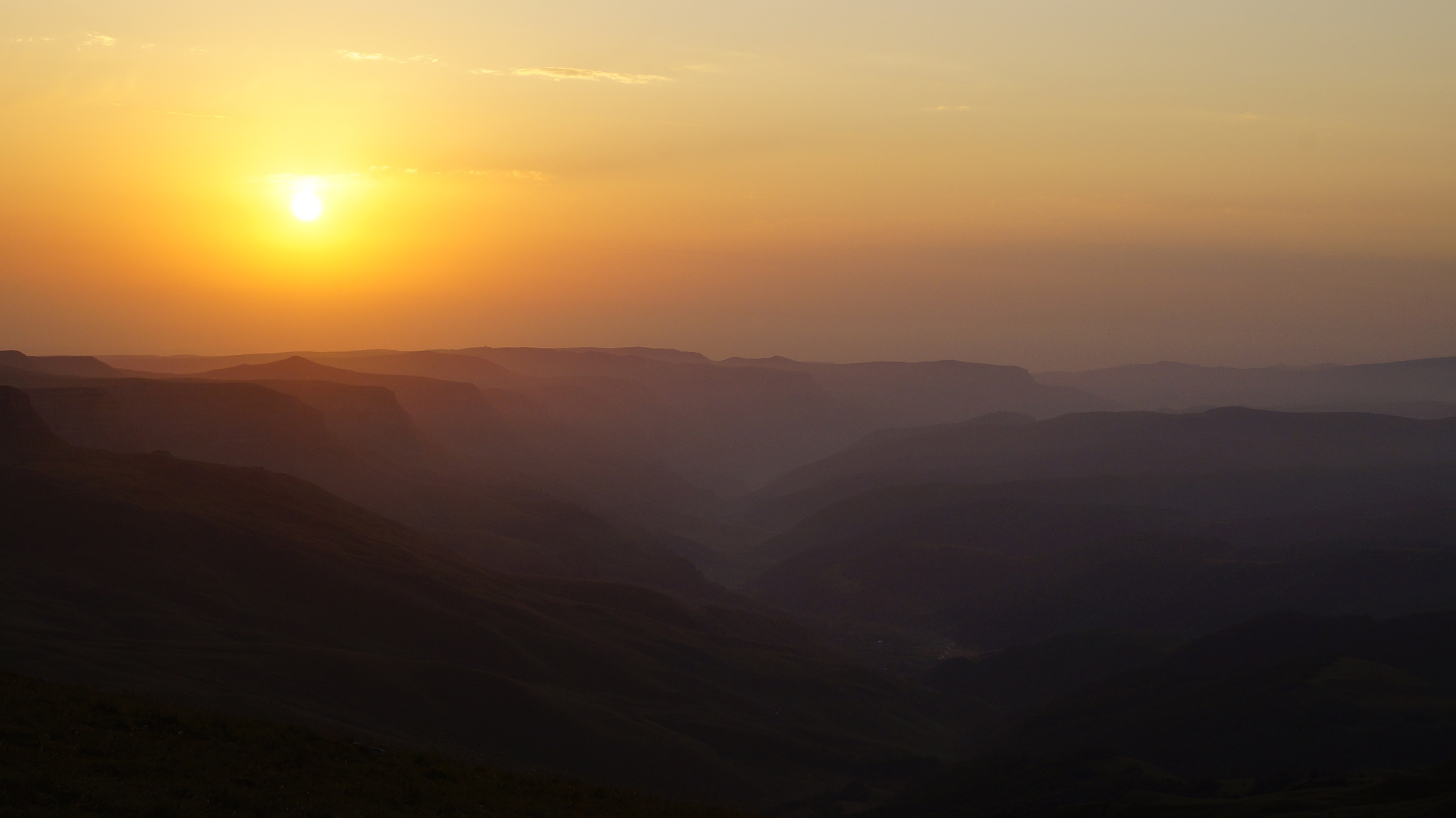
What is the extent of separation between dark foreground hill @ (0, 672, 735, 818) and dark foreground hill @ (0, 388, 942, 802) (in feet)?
94.9

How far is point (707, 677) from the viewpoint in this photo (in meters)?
111

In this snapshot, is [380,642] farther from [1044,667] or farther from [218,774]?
[1044,667]

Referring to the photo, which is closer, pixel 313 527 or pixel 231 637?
pixel 231 637

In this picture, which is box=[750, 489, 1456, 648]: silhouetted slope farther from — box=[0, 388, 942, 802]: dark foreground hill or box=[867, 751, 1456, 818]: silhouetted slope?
box=[867, 751, 1456, 818]: silhouetted slope

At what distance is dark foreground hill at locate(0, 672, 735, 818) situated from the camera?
72.4 ft

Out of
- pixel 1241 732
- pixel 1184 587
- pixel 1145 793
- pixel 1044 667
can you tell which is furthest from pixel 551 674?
pixel 1184 587

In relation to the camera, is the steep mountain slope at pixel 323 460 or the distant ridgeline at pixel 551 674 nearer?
the distant ridgeline at pixel 551 674

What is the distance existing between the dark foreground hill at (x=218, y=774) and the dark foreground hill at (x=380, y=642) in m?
28.9

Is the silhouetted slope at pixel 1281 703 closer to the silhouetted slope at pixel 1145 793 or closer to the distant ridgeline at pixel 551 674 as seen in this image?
the distant ridgeline at pixel 551 674

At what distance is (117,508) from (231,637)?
2618 centimetres

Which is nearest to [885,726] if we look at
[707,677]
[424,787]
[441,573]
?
[707,677]

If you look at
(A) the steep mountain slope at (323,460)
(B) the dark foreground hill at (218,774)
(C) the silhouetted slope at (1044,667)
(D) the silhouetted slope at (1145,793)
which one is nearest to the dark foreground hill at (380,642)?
(D) the silhouetted slope at (1145,793)

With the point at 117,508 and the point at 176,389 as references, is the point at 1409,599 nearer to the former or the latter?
the point at 117,508

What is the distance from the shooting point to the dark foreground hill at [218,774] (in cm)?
2208
